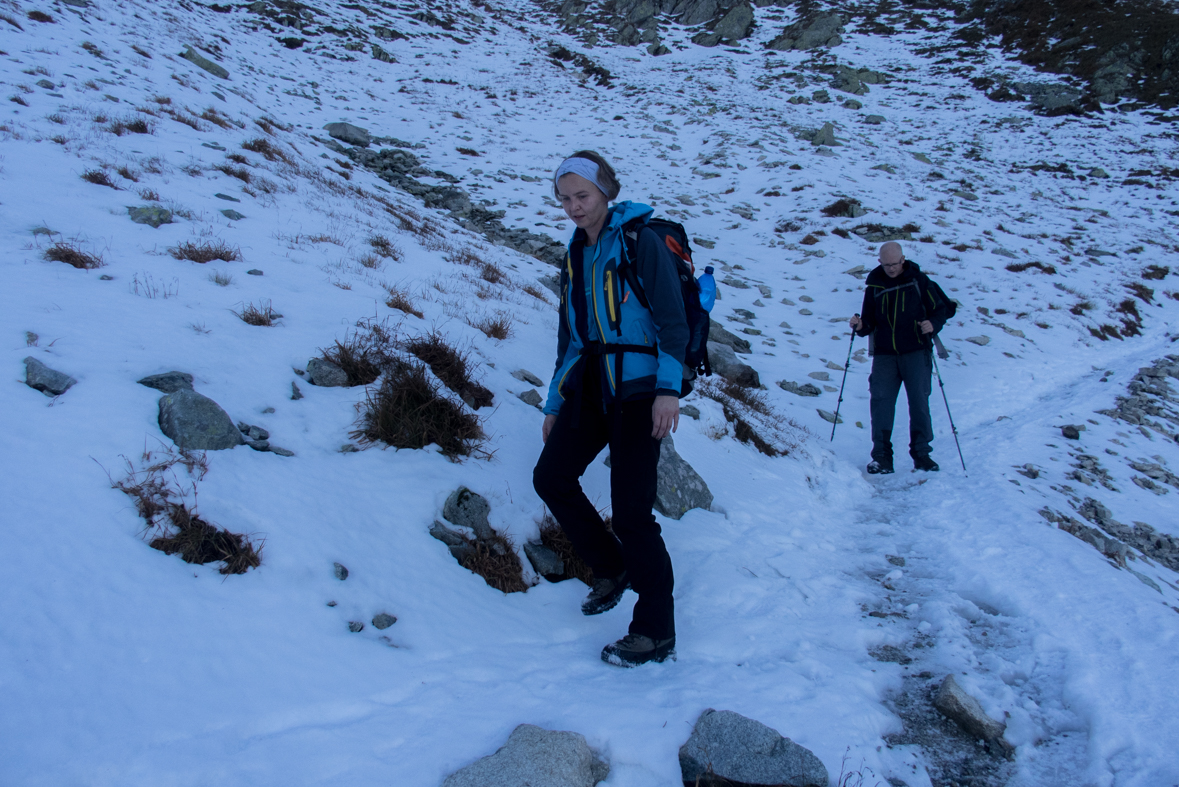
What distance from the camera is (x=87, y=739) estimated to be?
67.4 inches

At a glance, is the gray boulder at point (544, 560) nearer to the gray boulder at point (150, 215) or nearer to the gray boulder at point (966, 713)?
the gray boulder at point (966, 713)

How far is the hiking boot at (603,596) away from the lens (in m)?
3.09

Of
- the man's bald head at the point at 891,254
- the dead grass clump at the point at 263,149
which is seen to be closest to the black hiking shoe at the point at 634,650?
the man's bald head at the point at 891,254

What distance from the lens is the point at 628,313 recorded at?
2578mm

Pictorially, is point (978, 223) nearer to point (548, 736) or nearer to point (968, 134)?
point (968, 134)

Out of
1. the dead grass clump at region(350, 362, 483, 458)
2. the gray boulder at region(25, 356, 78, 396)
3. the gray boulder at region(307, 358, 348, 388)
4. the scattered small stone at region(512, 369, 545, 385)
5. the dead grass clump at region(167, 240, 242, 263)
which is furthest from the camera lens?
the scattered small stone at region(512, 369, 545, 385)

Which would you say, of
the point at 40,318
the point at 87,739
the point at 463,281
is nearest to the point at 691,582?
the point at 87,739

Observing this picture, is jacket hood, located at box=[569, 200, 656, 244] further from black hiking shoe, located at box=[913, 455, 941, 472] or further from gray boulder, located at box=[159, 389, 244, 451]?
black hiking shoe, located at box=[913, 455, 941, 472]

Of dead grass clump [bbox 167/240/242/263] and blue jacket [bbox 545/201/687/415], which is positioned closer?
blue jacket [bbox 545/201/687/415]

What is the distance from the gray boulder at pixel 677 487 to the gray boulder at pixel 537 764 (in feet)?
7.58

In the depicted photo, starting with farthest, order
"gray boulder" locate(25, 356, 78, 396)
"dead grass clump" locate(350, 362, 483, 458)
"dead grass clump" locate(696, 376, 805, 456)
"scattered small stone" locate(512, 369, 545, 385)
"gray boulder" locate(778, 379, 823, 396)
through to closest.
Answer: "gray boulder" locate(778, 379, 823, 396), "dead grass clump" locate(696, 376, 805, 456), "scattered small stone" locate(512, 369, 545, 385), "dead grass clump" locate(350, 362, 483, 458), "gray boulder" locate(25, 356, 78, 396)

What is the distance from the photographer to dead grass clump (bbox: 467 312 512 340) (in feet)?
18.3

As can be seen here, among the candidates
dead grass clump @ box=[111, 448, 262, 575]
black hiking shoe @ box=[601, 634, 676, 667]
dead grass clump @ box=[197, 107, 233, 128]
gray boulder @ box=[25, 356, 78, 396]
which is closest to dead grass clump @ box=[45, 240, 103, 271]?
gray boulder @ box=[25, 356, 78, 396]

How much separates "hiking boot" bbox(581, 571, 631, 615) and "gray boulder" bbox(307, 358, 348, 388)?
90.6 inches
